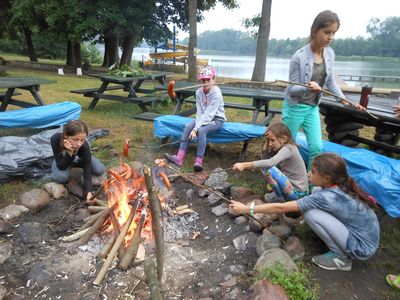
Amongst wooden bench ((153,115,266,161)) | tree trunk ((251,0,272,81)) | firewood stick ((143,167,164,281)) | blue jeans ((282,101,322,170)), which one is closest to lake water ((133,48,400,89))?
tree trunk ((251,0,272,81))

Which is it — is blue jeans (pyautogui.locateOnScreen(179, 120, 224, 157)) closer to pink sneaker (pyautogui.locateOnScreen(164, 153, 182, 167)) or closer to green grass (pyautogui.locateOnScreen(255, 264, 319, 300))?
pink sneaker (pyautogui.locateOnScreen(164, 153, 182, 167))

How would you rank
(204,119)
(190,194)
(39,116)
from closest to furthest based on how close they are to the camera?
(190,194) < (204,119) < (39,116)

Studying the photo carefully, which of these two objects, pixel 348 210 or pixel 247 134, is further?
pixel 247 134

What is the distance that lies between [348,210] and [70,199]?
2.97 meters

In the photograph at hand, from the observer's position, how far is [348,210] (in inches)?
106

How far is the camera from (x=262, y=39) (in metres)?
14.2

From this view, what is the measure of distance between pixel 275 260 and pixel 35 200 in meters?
2.59

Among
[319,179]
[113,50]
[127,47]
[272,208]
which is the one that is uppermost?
[127,47]

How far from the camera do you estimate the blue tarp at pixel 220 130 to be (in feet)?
16.0

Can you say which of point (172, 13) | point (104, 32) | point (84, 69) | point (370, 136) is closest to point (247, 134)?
point (370, 136)

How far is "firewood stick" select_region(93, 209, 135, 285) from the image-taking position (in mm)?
2594

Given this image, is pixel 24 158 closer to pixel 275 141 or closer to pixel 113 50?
pixel 275 141

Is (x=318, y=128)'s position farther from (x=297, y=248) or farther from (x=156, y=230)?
(x=156, y=230)

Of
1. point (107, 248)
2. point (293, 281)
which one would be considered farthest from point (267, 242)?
point (107, 248)
